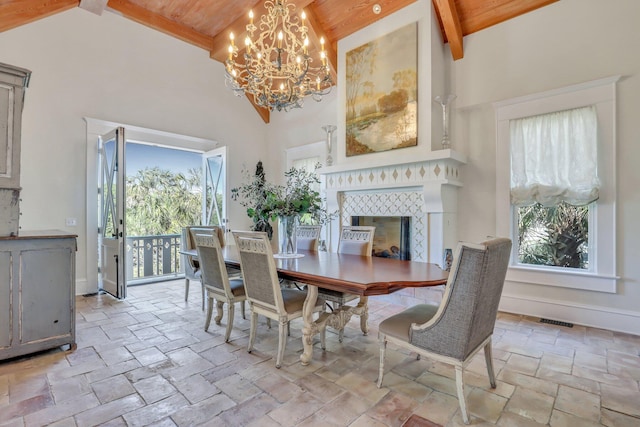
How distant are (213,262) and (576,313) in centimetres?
387

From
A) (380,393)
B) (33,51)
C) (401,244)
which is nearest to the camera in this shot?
(380,393)

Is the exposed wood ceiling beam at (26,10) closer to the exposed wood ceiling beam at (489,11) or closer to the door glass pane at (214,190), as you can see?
the door glass pane at (214,190)

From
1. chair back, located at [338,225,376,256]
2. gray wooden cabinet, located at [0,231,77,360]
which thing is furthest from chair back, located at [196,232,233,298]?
chair back, located at [338,225,376,256]

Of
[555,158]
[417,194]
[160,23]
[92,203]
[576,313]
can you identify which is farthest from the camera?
[160,23]

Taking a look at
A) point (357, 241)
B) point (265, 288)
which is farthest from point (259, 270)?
point (357, 241)

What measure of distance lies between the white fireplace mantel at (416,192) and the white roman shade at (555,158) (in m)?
0.67

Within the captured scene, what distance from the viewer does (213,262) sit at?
2.90 m

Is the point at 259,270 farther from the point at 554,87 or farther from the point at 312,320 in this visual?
the point at 554,87

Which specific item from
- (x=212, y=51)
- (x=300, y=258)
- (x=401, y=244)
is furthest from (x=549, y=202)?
(x=212, y=51)

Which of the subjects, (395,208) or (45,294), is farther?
(395,208)

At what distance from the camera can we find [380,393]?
2.05 meters

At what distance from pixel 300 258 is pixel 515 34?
372 centimetres

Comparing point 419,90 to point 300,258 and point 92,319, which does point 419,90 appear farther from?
point 92,319

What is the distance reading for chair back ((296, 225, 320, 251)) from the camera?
12.3 feet
